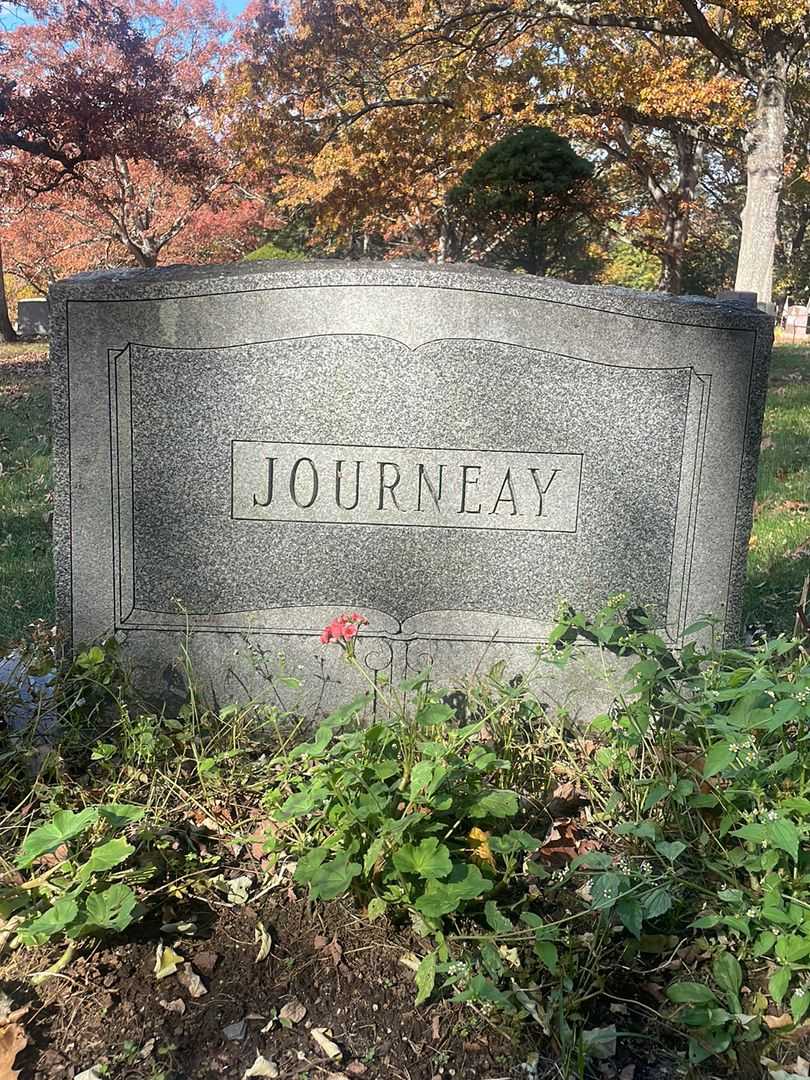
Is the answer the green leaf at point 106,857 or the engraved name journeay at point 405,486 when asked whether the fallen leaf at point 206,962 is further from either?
the engraved name journeay at point 405,486

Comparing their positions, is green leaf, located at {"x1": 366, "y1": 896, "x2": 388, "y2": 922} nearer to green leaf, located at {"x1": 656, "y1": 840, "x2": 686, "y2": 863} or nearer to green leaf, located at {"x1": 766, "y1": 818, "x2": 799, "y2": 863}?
green leaf, located at {"x1": 656, "y1": 840, "x2": 686, "y2": 863}

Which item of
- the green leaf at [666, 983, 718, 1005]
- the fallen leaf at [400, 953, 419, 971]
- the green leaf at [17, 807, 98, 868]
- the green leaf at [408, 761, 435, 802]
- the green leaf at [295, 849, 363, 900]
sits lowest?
the fallen leaf at [400, 953, 419, 971]

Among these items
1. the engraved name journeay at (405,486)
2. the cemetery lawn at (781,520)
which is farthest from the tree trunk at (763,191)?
the engraved name journeay at (405,486)

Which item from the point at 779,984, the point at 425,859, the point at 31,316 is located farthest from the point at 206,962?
the point at 31,316

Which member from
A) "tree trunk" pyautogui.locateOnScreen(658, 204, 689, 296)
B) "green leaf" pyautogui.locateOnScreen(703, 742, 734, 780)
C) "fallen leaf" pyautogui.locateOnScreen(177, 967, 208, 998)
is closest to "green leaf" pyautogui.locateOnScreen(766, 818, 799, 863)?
"green leaf" pyautogui.locateOnScreen(703, 742, 734, 780)

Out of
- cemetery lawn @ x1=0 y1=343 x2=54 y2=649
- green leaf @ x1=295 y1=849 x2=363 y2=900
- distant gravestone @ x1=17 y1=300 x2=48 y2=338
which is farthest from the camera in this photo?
distant gravestone @ x1=17 y1=300 x2=48 y2=338

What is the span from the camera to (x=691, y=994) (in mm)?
1829

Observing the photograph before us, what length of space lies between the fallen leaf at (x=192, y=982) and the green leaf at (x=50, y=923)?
0.27 metres

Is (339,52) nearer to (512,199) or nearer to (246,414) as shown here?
(512,199)

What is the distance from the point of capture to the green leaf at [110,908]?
75.0 inches

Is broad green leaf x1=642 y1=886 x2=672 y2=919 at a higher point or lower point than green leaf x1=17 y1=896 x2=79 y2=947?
higher

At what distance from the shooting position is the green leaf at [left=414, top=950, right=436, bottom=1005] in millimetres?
1861

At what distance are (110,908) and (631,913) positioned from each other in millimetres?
1085

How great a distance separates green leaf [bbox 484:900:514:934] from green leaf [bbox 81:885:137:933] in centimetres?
75
